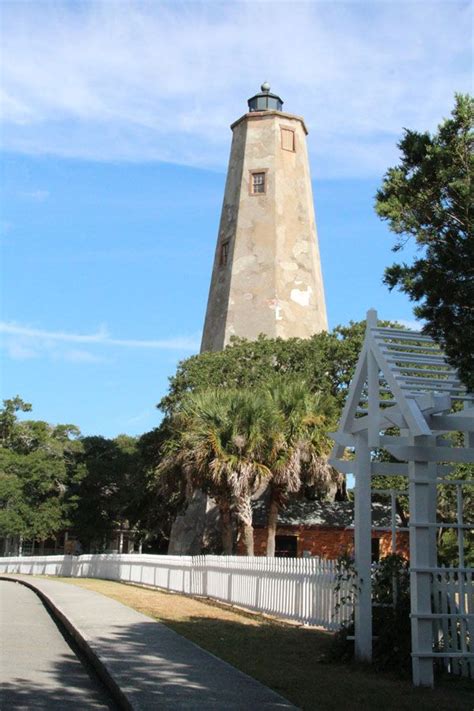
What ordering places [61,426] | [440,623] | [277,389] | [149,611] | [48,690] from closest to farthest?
[48,690], [440,623], [149,611], [277,389], [61,426]

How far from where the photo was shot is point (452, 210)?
761 cm

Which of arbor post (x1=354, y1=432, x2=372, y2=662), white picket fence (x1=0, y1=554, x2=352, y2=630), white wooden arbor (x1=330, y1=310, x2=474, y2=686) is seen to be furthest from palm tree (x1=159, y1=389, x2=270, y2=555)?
white wooden arbor (x1=330, y1=310, x2=474, y2=686)

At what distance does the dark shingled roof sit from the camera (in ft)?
105

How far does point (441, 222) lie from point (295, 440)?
55.1ft

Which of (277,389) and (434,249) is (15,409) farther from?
(434,249)

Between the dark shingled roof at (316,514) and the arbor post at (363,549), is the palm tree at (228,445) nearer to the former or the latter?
the dark shingled roof at (316,514)

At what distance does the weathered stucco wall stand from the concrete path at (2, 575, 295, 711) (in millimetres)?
25658

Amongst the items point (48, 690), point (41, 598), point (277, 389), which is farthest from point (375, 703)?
point (277, 389)

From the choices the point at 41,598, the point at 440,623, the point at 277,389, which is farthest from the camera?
the point at 277,389

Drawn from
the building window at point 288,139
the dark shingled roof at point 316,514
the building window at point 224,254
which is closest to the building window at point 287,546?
the dark shingled roof at point 316,514

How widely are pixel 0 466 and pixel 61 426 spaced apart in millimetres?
6133

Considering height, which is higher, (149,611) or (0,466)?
(0,466)

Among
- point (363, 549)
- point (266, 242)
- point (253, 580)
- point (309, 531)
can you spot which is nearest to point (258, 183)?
point (266, 242)

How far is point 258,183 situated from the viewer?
41.1m
